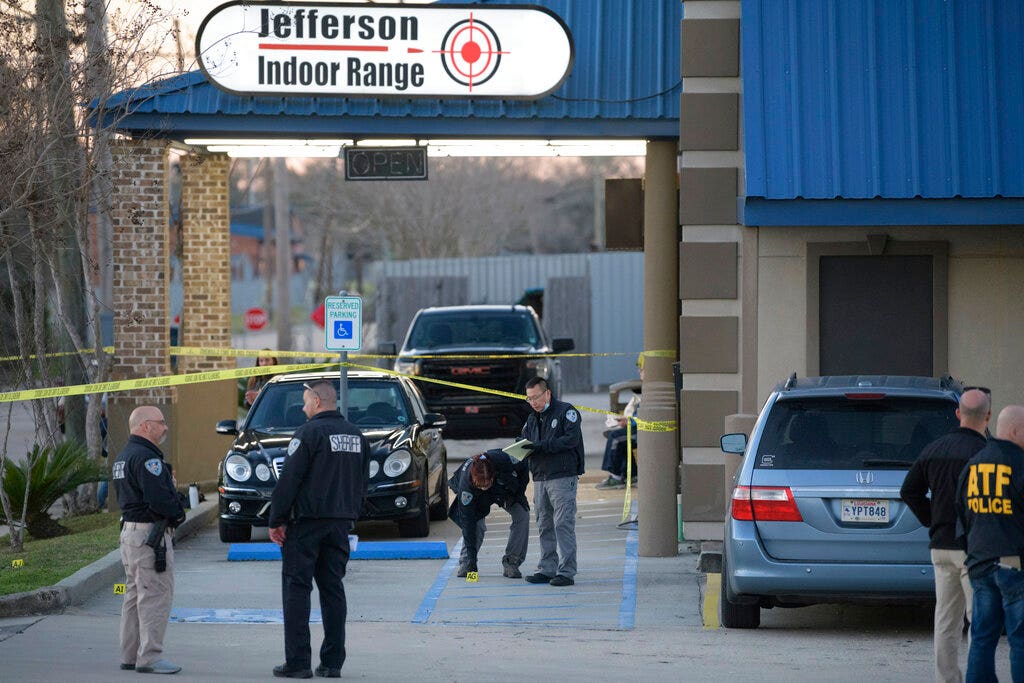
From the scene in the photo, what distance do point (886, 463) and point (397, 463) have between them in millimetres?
5917

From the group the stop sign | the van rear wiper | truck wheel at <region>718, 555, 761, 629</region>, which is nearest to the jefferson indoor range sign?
truck wheel at <region>718, 555, 761, 629</region>

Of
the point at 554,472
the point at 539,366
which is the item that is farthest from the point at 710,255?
the point at 539,366

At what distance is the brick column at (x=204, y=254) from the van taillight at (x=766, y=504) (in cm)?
1112

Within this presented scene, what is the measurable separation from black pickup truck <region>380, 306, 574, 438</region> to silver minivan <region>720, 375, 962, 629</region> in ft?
34.6

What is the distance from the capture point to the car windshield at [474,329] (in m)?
21.2

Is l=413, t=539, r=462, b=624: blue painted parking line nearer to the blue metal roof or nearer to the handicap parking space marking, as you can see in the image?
the handicap parking space marking

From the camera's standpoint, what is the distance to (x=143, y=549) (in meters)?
8.55

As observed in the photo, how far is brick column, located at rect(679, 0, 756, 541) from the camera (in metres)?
12.6

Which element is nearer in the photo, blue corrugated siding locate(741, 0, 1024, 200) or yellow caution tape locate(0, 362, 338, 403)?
blue corrugated siding locate(741, 0, 1024, 200)

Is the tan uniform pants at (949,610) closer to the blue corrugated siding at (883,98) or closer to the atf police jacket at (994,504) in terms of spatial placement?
the atf police jacket at (994,504)

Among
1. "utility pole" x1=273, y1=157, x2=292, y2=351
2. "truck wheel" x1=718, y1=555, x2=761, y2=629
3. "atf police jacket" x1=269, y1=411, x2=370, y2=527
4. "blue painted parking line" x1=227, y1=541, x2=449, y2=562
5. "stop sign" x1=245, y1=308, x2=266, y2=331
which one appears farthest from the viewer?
"utility pole" x1=273, y1=157, x2=292, y2=351

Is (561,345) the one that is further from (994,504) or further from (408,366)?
(994,504)

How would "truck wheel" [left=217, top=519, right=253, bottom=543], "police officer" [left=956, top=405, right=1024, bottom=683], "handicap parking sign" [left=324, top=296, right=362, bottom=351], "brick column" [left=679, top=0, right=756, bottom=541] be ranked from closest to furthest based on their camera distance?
"police officer" [left=956, top=405, right=1024, bottom=683] < "brick column" [left=679, top=0, right=756, bottom=541] < "truck wheel" [left=217, top=519, right=253, bottom=543] < "handicap parking sign" [left=324, top=296, right=362, bottom=351]

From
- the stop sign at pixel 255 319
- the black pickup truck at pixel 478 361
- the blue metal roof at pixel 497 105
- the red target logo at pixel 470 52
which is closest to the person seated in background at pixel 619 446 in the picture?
the black pickup truck at pixel 478 361
